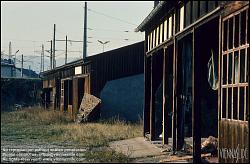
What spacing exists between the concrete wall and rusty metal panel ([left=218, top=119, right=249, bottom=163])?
655 inches

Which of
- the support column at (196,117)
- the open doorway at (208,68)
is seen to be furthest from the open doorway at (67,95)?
the support column at (196,117)

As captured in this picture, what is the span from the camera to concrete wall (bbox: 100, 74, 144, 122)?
1024 inches

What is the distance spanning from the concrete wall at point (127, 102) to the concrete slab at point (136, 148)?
8058mm

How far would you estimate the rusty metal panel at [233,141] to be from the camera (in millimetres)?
8062

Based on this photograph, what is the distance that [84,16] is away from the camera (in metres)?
44.9

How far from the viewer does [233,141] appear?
866 centimetres

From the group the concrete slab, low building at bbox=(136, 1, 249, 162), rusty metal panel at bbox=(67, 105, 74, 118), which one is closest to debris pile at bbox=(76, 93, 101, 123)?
rusty metal panel at bbox=(67, 105, 74, 118)

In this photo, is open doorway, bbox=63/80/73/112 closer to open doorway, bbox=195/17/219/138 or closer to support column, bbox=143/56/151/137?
support column, bbox=143/56/151/137

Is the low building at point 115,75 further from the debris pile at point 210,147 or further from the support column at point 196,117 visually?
the support column at point 196,117

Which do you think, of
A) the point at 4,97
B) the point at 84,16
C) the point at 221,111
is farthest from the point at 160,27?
the point at 4,97

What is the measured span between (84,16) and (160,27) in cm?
2959

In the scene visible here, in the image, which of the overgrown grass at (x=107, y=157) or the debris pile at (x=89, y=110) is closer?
the overgrown grass at (x=107, y=157)

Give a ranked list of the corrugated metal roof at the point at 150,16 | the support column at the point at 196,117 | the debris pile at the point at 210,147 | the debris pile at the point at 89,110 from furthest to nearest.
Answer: the debris pile at the point at 89,110, the corrugated metal roof at the point at 150,16, the debris pile at the point at 210,147, the support column at the point at 196,117

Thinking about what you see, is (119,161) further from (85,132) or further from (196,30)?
(85,132)
